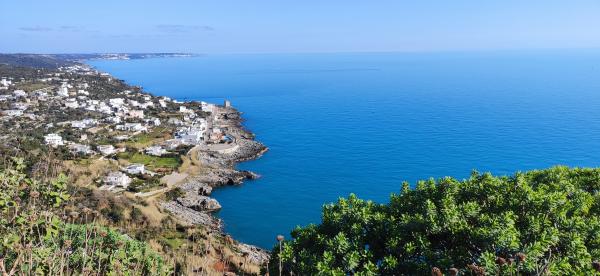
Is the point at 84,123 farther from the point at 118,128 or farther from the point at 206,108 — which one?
the point at 206,108

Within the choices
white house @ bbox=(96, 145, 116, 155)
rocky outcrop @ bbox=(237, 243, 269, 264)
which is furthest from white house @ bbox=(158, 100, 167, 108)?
rocky outcrop @ bbox=(237, 243, 269, 264)

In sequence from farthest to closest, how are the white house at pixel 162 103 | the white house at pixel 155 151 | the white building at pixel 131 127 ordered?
1. the white house at pixel 162 103
2. the white building at pixel 131 127
3. the white house at pixel 155 151

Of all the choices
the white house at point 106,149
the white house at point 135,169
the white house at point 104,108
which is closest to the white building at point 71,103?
the white house at point 104,108

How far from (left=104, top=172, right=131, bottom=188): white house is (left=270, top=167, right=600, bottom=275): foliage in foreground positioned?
30279mm

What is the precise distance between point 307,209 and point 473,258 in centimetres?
2896

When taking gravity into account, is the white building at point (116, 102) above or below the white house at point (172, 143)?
above

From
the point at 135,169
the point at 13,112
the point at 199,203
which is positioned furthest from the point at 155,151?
the point at 13,112

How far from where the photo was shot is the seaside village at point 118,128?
140ft

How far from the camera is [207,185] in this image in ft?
136

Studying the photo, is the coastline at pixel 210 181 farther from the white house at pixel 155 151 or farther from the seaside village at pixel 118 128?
the white house at pixel 155 151

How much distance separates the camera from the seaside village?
42.6 meters

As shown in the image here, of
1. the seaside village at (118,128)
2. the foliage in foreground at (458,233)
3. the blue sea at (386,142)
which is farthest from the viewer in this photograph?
the seaside village at (118,128)

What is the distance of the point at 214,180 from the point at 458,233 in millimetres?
36480

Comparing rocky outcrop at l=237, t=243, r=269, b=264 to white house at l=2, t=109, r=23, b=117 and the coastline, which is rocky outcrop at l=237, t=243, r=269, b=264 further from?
white house at l=2, t=109, r=23, b=117
